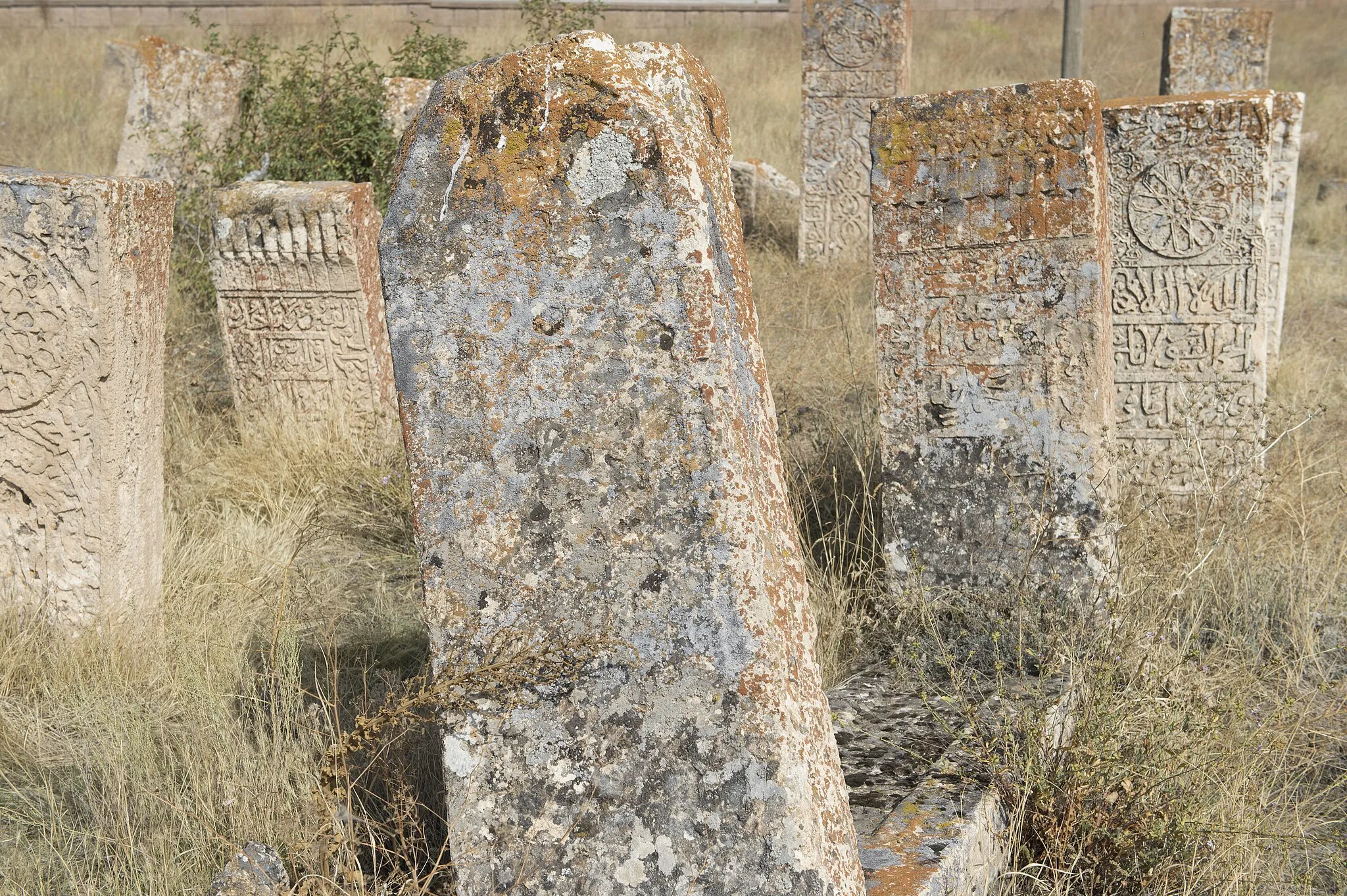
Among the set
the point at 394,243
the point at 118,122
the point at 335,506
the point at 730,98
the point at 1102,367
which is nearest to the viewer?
the point at 394,243

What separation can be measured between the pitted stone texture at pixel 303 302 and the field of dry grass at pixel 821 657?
286 millimetres

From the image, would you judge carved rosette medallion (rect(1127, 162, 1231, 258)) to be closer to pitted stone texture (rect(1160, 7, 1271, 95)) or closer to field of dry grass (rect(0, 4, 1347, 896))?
field of dry grass (rect(0, 4, 1347, 896))

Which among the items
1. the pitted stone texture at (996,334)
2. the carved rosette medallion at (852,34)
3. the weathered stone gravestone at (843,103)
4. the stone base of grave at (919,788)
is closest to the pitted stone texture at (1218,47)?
the weathered stone gravestone at (843,103)

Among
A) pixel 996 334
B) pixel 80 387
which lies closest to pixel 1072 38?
pixel 996 334

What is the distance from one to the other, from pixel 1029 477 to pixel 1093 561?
303 millimetres

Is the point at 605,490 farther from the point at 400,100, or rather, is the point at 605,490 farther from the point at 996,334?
the point at 400,100

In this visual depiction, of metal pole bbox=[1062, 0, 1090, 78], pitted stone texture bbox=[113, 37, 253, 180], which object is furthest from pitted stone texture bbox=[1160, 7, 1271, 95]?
pitted stone texture bbox=[113, 37, 253, 180]

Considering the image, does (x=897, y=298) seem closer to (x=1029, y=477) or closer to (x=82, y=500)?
(x=1029, y=477)

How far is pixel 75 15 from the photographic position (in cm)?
1881

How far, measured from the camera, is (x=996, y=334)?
350 centimetres

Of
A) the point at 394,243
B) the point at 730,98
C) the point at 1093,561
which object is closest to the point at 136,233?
the point at 394,243

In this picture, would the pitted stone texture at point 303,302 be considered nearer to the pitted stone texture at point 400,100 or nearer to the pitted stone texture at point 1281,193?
the pitted stone texture at point 400,100

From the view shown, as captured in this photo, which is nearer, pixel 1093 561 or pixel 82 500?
pixel 1093 561

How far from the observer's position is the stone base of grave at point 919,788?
7.72 feet
